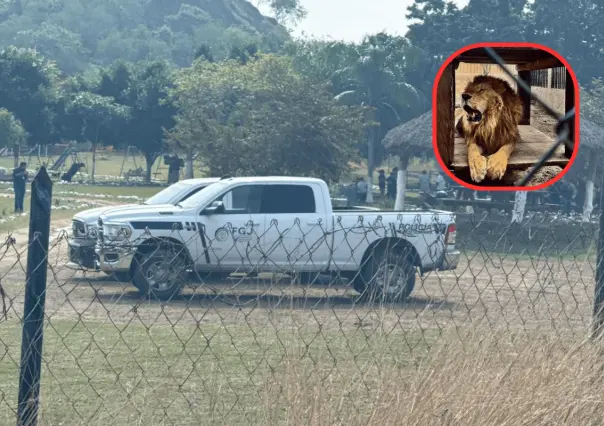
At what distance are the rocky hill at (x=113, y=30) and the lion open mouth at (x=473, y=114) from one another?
12456cm

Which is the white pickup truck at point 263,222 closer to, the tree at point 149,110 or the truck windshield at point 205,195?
the truck windshield at point 205,195

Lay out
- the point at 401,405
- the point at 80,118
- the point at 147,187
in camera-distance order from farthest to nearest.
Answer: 1. the point at 80,118
2. the point at 147,187
3. the point at 401,405

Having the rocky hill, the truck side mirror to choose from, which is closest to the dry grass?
the truck side mirror

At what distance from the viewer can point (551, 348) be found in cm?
579

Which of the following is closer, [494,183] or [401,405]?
[494,183]

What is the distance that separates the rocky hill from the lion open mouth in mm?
124556

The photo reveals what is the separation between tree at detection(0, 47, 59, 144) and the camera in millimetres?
57438

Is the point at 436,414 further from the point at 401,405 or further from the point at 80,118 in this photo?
the point at 80,118

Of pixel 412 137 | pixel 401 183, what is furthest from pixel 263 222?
pixel 401 183

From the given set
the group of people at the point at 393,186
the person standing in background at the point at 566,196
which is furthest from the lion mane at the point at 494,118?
the person standing in background at the point at 566,196

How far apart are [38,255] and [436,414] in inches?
76.0

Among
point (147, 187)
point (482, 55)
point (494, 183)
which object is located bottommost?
point (147, 187)

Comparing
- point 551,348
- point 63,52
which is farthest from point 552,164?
point 63,52

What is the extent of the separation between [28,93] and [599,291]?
54699mm
